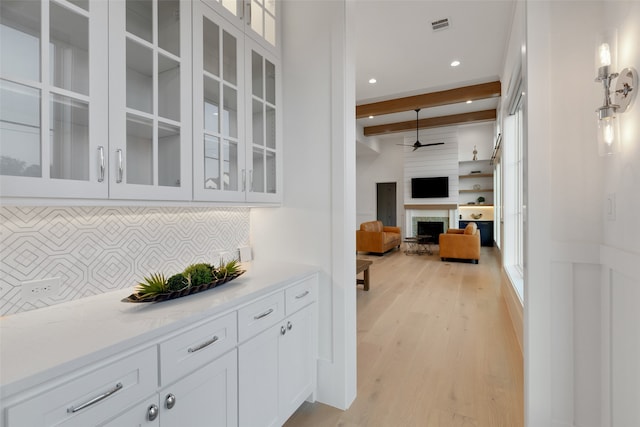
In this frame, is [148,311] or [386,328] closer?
[148,311]

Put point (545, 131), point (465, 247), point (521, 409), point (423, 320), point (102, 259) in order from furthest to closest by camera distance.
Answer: point (465, 247) < point (423, 320) < point (521, 409) < point (545, 131) < point (102, 259)

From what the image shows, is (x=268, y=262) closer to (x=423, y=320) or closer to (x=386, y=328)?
(x=386, y=328)

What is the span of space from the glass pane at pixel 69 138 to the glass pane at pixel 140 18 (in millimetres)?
416

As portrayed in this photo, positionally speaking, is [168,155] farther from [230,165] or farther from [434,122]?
[434,122]

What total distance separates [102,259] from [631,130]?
242 cm

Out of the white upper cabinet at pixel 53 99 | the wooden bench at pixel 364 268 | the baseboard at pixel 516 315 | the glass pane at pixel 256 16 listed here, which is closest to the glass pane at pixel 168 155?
the white upper cabinet at pixel 53 99

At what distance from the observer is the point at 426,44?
370 cm

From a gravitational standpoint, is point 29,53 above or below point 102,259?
above

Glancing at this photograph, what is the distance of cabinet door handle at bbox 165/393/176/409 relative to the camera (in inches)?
40.7

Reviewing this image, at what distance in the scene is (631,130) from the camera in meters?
1.26

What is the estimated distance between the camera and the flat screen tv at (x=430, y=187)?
8.71m

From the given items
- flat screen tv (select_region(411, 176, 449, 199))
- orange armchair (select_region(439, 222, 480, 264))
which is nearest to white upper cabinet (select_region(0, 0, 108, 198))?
orange armchair (select_region(439, 222, 480, 264))

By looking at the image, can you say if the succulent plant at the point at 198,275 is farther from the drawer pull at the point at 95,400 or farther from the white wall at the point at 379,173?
the white wall at the point at 379,173

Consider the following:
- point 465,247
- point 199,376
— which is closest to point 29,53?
point 199,376
